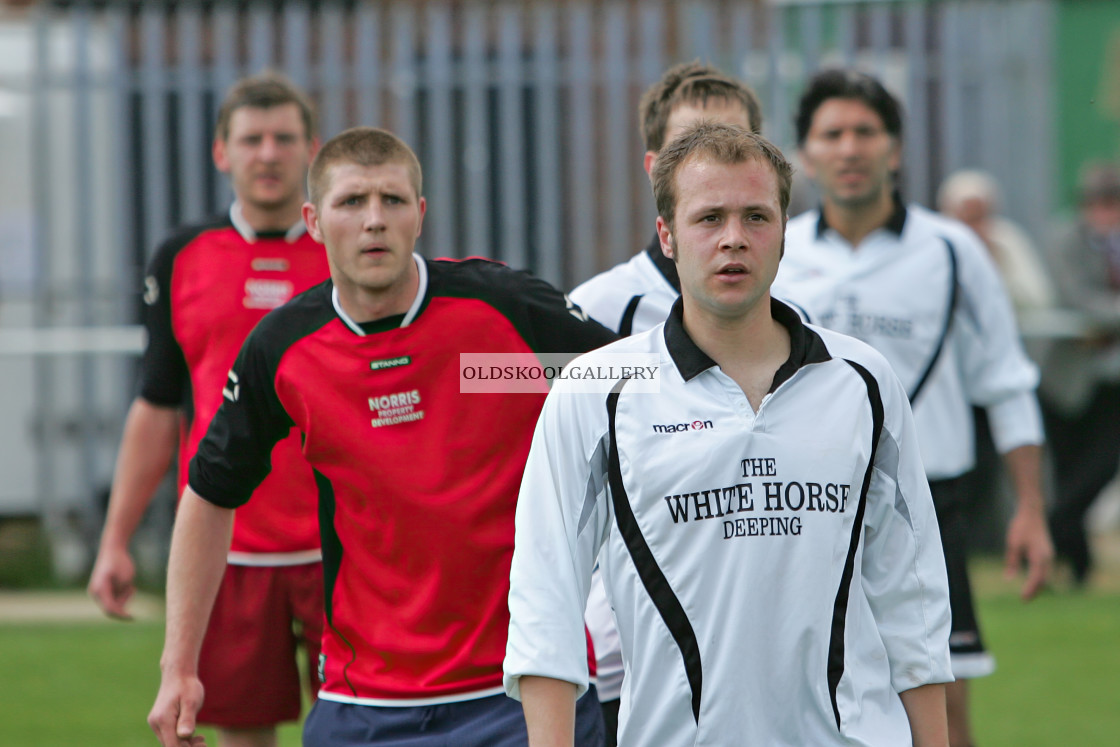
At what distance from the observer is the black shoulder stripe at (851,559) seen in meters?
2.82

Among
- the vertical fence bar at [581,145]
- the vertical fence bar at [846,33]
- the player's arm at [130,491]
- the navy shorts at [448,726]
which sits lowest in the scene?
the navy shorts at [448,726]

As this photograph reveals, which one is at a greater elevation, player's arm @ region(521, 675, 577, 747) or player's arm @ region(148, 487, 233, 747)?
player's arm @ region(148, 487, 233, 747)

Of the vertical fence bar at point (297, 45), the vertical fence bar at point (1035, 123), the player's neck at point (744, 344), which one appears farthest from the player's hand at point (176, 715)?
the vertical fence bar at point (1035, 123)

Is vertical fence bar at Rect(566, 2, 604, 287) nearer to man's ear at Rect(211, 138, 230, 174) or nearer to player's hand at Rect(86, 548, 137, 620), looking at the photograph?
man's ear at Rect(211, 138, 230, 174)

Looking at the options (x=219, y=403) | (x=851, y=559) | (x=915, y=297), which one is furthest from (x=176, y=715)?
(x=915, y=297)

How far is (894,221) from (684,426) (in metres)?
2.30

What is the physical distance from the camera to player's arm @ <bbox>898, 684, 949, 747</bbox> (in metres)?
2.88

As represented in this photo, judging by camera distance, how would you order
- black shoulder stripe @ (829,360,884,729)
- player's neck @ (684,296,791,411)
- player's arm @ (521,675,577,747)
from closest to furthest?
player's arm @ (521,675,577,747) < black shoulder stripe @ (829,360,884,729) < player's neck @ (684,296,791,411)

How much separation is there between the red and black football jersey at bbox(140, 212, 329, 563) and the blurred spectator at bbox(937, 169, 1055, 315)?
233 inches

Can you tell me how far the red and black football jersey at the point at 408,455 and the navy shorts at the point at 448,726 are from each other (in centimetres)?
3

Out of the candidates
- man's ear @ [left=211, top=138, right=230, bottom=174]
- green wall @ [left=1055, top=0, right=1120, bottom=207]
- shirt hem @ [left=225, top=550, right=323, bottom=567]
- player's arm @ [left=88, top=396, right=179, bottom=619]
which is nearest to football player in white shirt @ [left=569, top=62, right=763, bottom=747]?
shirt hem @ [left=225, top=550, right=323, bottom=567]

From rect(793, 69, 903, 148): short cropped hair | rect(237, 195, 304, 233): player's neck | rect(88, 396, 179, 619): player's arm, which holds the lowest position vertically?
rect(88, 396, 179, 619): player's arm

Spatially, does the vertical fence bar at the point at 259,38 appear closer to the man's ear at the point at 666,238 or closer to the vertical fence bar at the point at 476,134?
the vertical fence bar at the point at 476,134

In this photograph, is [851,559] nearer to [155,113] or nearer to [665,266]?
[665,266]
